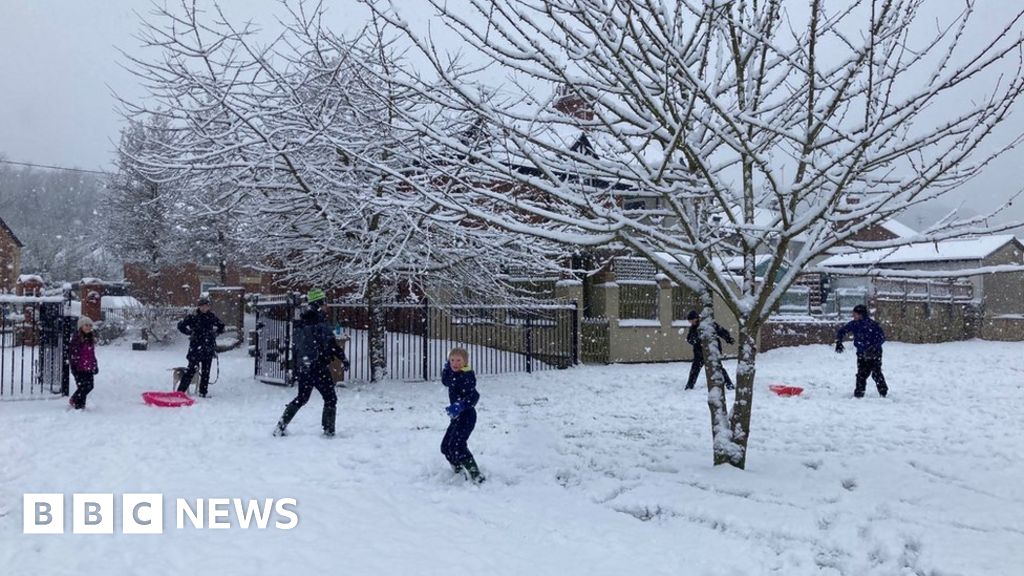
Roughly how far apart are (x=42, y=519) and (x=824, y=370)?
53.4ft

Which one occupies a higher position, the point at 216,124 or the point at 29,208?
the point at 29,208

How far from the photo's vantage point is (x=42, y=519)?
5398 mm

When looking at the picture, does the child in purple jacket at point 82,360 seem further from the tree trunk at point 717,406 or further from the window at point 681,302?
the window at point 681,302

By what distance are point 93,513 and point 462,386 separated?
3.26 m

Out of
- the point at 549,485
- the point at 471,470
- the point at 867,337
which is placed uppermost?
the point at 867,337

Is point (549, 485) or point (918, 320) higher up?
point (918, 320)

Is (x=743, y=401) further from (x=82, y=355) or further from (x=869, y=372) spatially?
(x=82, y=355)

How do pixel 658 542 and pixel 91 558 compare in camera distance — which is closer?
pixel 91 558

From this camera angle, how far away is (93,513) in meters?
5.59

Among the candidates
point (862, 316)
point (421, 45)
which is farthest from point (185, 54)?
point (862, 316)

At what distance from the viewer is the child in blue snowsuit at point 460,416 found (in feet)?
22.3

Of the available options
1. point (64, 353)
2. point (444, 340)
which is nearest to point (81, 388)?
point (64, 353)

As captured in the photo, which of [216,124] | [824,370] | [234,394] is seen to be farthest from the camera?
[824,370]

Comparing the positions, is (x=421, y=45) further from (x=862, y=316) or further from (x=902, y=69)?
(x=862, y=316)
